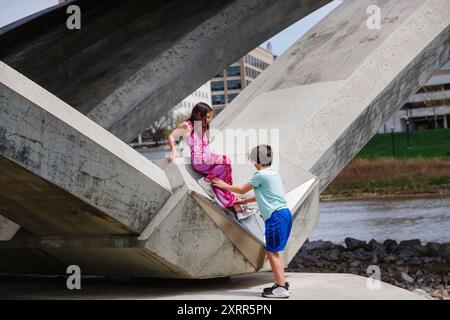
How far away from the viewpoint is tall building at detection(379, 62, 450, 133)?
3460 inches

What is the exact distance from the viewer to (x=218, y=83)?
130 meters

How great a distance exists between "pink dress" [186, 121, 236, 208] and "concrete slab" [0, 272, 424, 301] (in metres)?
0.91

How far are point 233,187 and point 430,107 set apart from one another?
271 feet

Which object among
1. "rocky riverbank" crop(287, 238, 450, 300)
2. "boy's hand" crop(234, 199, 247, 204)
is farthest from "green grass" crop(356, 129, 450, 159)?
"boy's hand" crop(234, 199, 247, 204)

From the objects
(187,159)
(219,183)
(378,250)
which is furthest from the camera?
(378,250)

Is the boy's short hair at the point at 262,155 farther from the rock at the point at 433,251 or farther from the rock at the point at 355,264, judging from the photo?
the rock at the point at 433,251

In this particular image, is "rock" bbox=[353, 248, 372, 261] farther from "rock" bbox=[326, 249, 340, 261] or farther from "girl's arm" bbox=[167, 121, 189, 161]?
"girl's arm" bbox=[167, 121, 189, 161]

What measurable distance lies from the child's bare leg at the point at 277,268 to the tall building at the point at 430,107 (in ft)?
262

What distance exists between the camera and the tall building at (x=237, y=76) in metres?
122

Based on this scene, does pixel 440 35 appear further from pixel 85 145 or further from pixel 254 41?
pixel 85 145

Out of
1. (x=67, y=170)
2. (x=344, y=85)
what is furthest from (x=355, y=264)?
(x=67, y=170)

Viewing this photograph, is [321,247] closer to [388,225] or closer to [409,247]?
[409,247]

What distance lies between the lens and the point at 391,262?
1523 cm

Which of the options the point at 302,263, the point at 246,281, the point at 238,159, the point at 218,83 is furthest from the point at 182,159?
the point at 218,83
